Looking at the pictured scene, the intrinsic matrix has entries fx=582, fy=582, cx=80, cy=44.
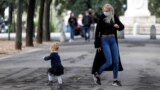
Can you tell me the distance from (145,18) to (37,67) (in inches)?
1544

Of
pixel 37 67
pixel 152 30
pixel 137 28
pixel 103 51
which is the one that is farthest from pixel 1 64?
pixel 137 28

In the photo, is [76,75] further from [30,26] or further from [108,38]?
[30,26]

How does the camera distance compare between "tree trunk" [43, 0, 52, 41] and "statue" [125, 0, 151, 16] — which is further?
"statue" [125, 0, 151, 16]

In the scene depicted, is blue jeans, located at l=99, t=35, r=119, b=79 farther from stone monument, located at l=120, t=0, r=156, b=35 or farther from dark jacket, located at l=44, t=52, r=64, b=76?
stone monument, located at l=120, t=0, r=156, b=35

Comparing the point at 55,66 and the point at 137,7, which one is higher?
the point at 55,66

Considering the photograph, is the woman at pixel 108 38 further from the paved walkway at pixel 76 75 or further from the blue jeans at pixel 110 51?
the paved walkway at pixel 76 75

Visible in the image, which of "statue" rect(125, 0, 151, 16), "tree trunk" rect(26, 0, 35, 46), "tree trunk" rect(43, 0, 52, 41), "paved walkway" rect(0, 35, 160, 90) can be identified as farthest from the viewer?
"statue" rect(125, 0, 151, 16)

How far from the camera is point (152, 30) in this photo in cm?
4284

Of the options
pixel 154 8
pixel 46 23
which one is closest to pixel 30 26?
pixel 46 23

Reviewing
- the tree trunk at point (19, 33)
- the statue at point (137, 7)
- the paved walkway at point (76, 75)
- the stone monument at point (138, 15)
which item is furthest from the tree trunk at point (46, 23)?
the statue at point (137, 7)

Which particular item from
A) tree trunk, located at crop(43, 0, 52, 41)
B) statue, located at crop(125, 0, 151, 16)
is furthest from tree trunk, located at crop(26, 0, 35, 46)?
statue, located at crop(125, 0, 151, 16)

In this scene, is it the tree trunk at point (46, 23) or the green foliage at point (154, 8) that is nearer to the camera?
the tree trunk at point (46, 23)

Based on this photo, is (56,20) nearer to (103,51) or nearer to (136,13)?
(136,13)

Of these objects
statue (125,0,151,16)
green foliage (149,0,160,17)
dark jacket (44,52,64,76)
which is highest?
dark jacket (44,52,64,76)
